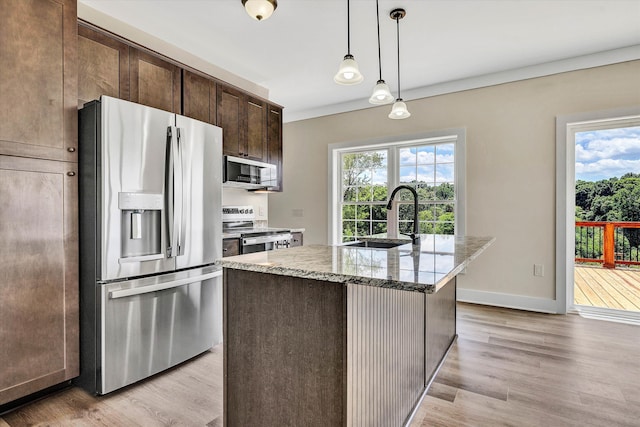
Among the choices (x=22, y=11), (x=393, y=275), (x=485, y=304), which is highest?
(x=22, y=11)

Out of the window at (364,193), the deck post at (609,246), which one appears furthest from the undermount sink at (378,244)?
the deck post at (609,246)

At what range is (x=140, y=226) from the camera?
2.16 metres

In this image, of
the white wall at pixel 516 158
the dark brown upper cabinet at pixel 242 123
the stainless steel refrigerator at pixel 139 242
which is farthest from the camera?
the white wall at pixel 516 158

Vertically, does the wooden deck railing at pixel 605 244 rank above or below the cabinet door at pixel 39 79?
below

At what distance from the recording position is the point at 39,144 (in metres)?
1.91

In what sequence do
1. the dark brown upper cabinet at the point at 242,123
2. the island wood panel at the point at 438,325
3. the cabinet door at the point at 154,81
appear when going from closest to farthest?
the island wood panel at the point at 438,325
the cabinet door at the point at 154,81
the dark brown upper cabinet at the point at 242,123

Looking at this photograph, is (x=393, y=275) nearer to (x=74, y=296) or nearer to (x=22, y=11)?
(x=74, y=296)

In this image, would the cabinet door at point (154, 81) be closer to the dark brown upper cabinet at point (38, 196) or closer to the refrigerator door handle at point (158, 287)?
the dark brown upper cabinet at point (38, 196)

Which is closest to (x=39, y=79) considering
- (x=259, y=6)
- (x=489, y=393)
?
(x=259, y=6)

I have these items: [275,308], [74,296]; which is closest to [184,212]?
[74,296]

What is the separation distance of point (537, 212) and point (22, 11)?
4.52m

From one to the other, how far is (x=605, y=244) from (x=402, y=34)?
3.14m

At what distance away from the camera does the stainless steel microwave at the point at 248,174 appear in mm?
3245

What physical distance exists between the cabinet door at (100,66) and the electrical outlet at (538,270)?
420 centimetres
